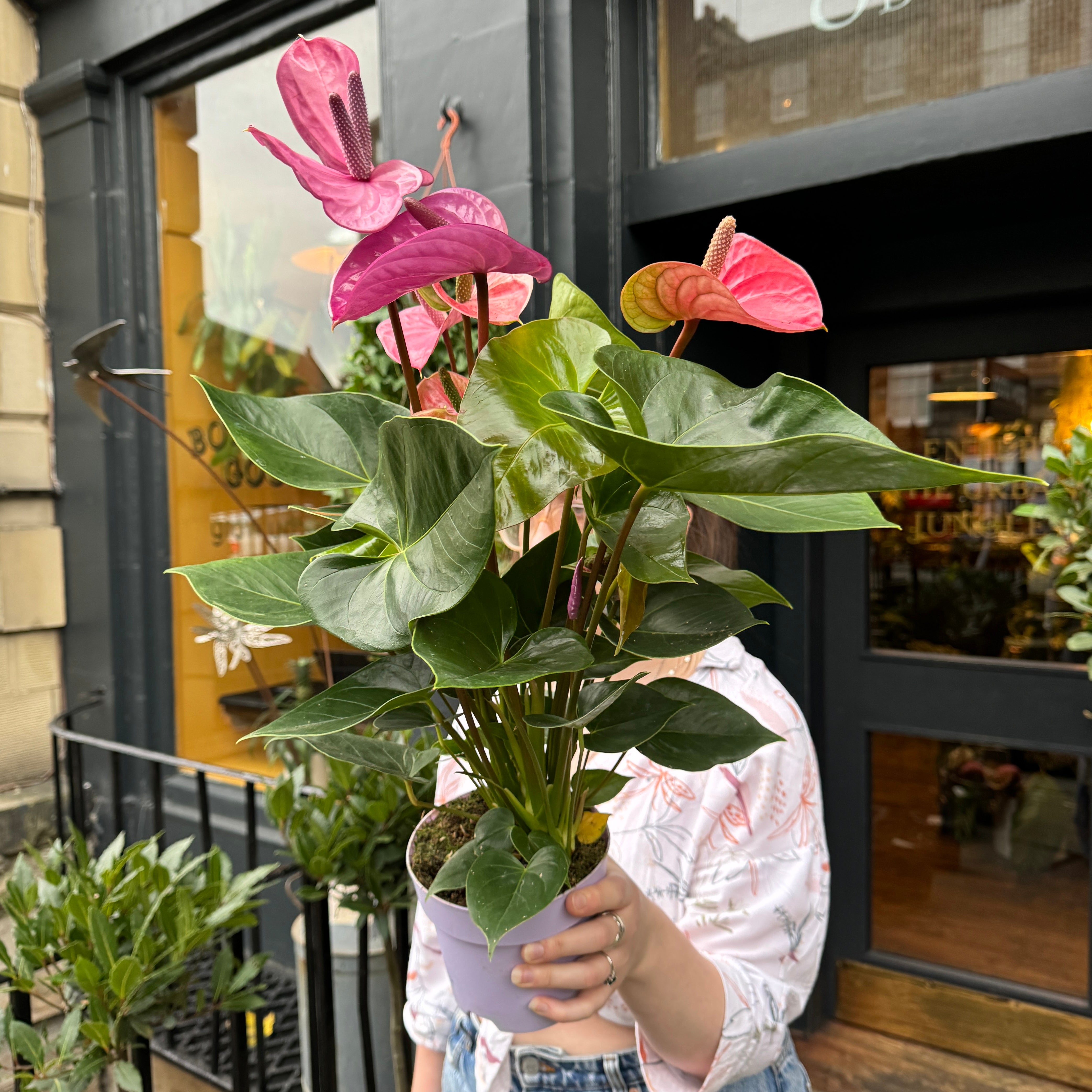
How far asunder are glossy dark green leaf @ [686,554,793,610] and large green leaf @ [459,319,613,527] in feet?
0.48

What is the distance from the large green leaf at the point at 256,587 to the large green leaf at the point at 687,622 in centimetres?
19

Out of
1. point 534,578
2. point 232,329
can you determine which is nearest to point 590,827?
point 534,578

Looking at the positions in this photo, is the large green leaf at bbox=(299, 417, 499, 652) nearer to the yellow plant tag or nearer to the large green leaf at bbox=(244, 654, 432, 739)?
the large green leaf at bbox=(244, 654, 432, 739)

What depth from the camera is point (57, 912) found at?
1.54 metres

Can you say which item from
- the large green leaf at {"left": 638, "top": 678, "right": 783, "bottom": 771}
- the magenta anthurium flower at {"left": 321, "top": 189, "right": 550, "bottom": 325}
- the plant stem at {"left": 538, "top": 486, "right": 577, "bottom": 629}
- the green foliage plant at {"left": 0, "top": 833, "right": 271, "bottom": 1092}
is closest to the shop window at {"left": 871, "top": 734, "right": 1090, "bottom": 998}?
the green foliage plant at {"left": 0, "top": 833, "right": 271, "bottom": 1092}

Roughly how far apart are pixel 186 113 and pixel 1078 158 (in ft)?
9.92

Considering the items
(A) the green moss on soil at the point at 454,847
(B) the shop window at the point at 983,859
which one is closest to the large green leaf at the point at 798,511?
(A) the green moss on soil at the point at 454,847

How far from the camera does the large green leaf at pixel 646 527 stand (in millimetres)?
420

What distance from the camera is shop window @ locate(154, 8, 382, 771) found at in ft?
10.1

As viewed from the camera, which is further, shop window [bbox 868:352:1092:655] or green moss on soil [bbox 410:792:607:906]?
shop window [bbox 868:352:1092:655]

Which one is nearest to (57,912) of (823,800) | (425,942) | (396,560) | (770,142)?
(425,942)

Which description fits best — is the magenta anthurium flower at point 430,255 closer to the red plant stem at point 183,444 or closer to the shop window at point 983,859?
the red plant stem at point 183,444

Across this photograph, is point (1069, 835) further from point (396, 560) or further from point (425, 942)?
point (396, 560)

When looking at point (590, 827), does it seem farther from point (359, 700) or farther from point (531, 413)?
point (531, 413)
